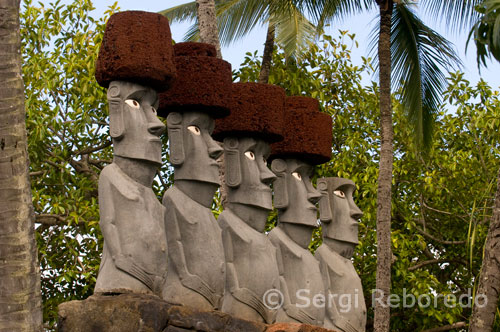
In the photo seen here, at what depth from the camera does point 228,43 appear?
1544 centimetres

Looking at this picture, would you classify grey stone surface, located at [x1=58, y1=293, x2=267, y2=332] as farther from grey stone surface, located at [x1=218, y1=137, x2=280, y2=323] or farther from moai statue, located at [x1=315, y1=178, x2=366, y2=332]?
moai statue, located at [x1=315, y1=178, x2=366, y2=332]

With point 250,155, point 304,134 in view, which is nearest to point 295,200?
point 304,134

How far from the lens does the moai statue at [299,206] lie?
8188 millimetres

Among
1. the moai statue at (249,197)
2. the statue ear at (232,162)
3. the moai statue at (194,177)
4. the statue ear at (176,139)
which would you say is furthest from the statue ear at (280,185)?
the statue ear at (176,139)

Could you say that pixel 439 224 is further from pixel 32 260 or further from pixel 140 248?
pixel 32 260

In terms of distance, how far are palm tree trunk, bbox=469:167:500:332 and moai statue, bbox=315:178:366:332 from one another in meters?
1.19

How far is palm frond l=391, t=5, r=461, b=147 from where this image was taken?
12.8 m

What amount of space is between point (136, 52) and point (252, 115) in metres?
1.58

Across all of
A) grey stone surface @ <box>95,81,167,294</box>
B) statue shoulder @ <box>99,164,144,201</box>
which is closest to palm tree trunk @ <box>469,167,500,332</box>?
grey stone surface @ <box>95,81,167,294</box>

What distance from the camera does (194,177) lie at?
7.17 m

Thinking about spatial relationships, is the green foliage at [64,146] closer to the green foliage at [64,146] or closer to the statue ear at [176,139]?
the green foliage at [64,146]

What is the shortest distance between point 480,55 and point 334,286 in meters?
2.90

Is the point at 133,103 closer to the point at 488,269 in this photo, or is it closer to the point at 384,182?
the point at 488,269

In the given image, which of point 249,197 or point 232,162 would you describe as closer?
point 249,197
